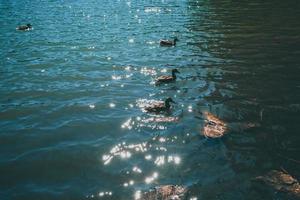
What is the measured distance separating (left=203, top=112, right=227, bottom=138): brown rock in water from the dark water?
0.32 metres

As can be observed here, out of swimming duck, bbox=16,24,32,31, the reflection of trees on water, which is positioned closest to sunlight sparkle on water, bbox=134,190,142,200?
the reflection of trees on water

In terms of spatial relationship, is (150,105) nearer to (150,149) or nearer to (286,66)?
(150,149)

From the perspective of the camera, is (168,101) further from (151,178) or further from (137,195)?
(137,195)

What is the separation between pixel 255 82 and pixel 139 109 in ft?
26.6

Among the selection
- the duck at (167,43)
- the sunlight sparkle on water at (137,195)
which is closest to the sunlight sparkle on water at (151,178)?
the sunlight sparkle on water at (137,195)

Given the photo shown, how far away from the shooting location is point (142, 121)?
19.9 m

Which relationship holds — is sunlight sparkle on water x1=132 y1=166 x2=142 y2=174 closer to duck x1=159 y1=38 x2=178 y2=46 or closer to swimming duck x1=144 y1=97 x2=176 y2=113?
swimming duck x1=144 y1=97 x2=176 y2=113

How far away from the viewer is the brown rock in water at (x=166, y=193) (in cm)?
1402

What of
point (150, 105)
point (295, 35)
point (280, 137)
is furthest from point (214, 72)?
point (295, 35)

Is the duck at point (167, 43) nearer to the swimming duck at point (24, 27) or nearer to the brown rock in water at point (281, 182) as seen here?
the swimming duck at point (24, 27)

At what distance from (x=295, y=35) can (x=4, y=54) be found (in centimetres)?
2576

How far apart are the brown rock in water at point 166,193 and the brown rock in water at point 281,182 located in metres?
3.05

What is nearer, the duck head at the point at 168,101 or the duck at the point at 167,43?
the duck head at the point at 168,101

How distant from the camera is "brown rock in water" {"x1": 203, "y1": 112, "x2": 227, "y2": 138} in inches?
706
